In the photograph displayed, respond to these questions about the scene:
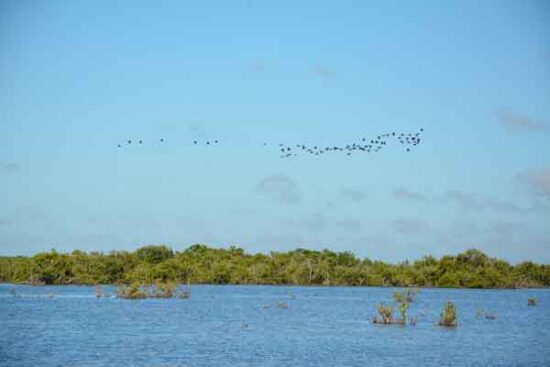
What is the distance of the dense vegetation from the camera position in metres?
113

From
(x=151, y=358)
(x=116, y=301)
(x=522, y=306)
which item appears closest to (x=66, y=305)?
(x=116, y=301)

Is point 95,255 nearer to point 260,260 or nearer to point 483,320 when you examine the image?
point 260,260

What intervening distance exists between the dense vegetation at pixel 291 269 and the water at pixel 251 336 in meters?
39.4

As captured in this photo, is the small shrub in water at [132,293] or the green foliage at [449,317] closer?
the green foliage at [449,317]

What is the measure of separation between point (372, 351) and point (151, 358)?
33.9ft

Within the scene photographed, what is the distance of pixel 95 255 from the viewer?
115062mm

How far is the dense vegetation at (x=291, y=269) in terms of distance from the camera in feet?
372

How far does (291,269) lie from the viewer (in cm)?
11844

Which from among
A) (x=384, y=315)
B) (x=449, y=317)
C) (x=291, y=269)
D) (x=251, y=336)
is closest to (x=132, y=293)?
(x=384, y=315)

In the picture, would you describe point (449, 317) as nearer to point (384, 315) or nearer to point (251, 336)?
point (384, 315)

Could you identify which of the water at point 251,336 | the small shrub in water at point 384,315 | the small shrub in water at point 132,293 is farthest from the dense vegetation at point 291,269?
the small shrub in water at point 384,315

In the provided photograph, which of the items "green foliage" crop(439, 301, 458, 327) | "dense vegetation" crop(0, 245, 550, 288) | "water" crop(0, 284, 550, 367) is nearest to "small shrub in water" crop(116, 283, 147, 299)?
"water" crop(0, 284, 550, 367)

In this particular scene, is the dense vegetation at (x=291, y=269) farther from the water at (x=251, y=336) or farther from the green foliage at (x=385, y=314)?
the green foliage at (x=385, y=314)

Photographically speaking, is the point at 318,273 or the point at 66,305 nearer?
the point at 66,305
